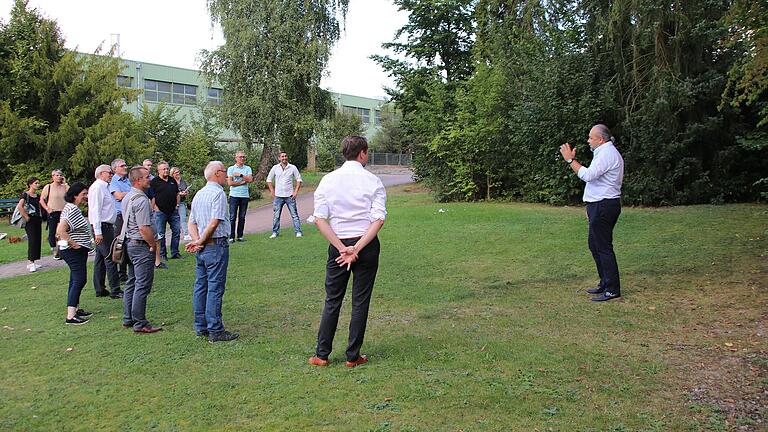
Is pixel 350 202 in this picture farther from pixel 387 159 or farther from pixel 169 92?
pixel 387 159

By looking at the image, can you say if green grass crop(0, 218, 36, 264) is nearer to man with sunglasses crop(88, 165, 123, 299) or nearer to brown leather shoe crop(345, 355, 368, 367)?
man with sunglasses crop(88, 165, 123, 299)

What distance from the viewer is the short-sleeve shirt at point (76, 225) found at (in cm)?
707

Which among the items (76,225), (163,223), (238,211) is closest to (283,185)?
(238,211)

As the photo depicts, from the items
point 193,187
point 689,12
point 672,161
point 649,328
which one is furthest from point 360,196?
point 193,187

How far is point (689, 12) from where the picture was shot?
12914mm

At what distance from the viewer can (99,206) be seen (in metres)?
7.97

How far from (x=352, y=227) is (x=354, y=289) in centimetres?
53

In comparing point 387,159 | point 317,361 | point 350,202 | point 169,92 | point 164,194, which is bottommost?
point 317,361

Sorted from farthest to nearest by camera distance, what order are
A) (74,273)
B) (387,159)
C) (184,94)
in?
(387,159) → (184,94) → (74,273)

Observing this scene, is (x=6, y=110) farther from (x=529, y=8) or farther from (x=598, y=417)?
(x=598, y=417)

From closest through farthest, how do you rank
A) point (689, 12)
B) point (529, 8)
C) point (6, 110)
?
point (689, 12) < point (529, 8) < point (6, 110)

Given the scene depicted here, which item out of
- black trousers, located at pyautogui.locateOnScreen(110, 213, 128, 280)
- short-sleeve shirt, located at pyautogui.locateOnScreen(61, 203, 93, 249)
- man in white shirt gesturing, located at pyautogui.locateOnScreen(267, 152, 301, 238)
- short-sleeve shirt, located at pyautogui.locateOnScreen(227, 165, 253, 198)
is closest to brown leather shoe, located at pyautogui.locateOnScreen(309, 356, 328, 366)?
short-sleeve shirt, located at pyautogui.locateOnScreen(61, 203, 93, 249)

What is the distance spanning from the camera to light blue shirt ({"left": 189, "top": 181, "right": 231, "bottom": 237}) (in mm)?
6031

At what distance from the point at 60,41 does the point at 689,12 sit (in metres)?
20.3
